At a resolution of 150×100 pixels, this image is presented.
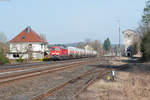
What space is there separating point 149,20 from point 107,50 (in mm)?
151190

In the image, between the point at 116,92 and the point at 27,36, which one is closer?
the point at 116,92

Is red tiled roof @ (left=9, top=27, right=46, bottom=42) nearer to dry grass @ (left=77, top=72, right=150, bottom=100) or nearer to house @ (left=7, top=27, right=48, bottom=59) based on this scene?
house @ (left=7, top=27, right=48, bottom=59)

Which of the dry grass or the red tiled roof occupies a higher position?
the red tiled roof

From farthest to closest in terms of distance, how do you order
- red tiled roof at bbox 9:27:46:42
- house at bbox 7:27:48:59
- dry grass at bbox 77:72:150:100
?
1. red tiled roof at bbox 9:27:46:42
2. house at bbox 7:27:48:59
3. dry grass at bbox 77:72:150:100

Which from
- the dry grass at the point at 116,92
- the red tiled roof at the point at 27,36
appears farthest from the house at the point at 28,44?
the dry grass at the point at 116,92

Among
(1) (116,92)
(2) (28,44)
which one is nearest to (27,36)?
(2) (28,44)

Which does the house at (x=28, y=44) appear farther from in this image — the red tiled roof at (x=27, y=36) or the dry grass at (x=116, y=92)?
the dry grass at (x=116, y=92)

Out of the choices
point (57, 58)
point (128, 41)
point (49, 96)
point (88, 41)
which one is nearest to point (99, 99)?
point (49, 96)

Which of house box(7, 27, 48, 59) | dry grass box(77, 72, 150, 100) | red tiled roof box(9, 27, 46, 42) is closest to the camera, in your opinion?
dry grass box(77, 72, 150, 100)

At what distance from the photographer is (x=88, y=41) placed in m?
177

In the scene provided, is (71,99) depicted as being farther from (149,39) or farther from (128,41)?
(128,41)

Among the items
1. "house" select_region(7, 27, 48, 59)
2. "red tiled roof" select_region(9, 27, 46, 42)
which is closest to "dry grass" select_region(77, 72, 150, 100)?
"house" select_region(7, 27, 48, 59)

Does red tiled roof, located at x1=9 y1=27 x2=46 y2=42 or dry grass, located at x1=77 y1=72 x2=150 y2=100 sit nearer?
dry grass, located at x1=77 y1=72 x2=150 y2=100

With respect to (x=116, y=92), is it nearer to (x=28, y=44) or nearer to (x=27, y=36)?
(x=28, y=44)
